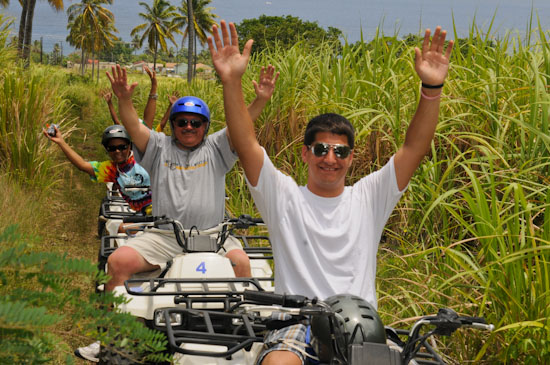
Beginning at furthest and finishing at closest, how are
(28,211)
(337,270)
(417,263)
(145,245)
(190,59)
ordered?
(190,59)
(28,211)
(417,263)
(145,245)
(337,270)

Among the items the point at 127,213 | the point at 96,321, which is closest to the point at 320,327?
the point at 96,321

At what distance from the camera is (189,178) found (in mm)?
4805

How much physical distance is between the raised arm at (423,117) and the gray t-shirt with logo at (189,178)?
81.3 inches

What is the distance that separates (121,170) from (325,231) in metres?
3.56

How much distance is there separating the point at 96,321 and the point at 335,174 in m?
1.39

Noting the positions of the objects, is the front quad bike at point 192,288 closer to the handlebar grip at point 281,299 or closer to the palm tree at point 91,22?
the handlebar grip at point 281,299

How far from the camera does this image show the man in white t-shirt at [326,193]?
2.86 m

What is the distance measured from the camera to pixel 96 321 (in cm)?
188

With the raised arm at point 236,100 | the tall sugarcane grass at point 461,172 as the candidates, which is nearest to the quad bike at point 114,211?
the tall sugarcane grass at point 461,172

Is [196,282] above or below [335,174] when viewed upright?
below

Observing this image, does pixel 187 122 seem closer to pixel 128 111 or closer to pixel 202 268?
pixel 128 111

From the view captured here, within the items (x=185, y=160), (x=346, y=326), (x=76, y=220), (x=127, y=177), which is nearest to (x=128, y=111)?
(x=185, y=160)

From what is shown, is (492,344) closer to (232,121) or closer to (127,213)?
(232,121)

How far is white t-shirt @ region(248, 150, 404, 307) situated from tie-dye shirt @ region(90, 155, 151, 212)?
318 centimetres
